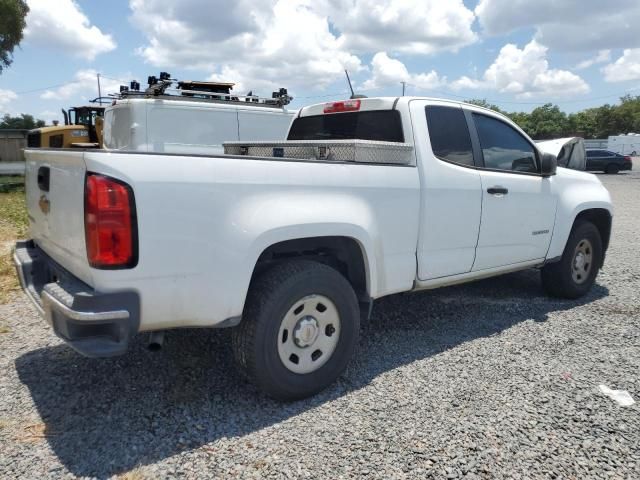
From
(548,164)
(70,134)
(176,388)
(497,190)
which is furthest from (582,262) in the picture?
(70,134)

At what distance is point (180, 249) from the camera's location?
265cm

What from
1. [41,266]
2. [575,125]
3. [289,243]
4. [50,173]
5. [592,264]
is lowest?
[592,264]

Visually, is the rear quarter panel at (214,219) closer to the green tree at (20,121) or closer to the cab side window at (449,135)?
the cab side window at (449,135)

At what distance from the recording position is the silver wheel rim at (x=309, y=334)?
3.18 meters

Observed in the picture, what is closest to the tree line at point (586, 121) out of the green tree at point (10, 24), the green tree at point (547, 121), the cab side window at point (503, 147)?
the green tree at point (547, 121)

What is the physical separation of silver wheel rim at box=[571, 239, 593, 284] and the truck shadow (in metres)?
0.69

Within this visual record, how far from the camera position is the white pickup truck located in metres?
2.55

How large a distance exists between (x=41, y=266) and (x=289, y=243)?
163 centimetres

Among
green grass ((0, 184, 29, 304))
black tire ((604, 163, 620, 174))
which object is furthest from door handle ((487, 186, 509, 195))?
black tire ((604, 163, 620, 174))

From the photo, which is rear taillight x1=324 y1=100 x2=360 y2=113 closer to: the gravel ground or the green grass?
the gravel ground

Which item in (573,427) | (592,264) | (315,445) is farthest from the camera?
(592,264)

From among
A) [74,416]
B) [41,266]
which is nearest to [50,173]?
[41,266]

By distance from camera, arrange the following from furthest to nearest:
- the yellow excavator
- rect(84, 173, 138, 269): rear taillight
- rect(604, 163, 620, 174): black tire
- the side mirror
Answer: rect(604, 163, 620, 174): black tire → the yellow excavator → the side mirror → rect(84, 173, 138, 269): rear taillight

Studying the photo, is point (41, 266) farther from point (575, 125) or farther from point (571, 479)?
point (575, 125)
